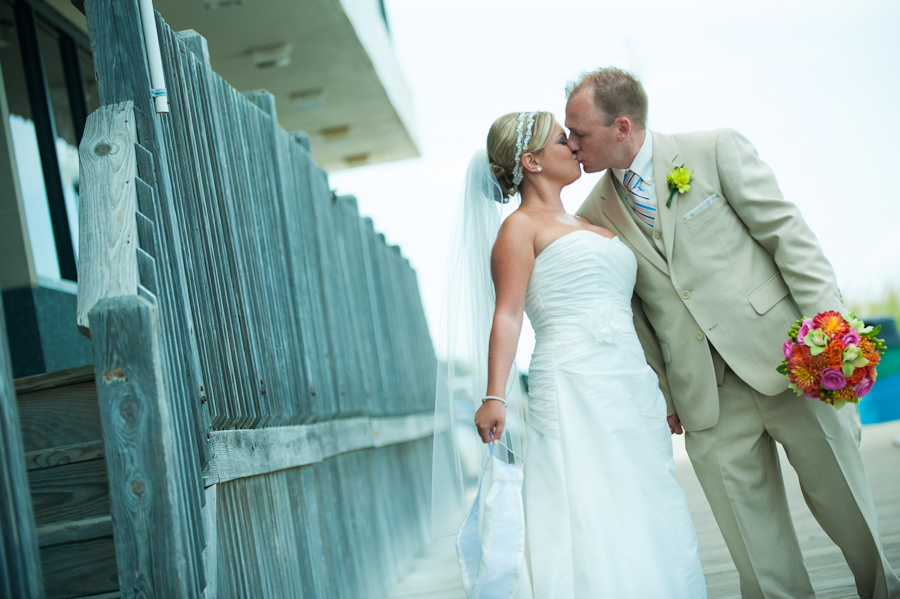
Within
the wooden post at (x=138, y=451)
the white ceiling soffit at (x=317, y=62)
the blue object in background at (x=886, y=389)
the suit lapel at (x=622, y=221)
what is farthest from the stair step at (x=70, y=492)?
the blue object in background at (x=886, y=389)

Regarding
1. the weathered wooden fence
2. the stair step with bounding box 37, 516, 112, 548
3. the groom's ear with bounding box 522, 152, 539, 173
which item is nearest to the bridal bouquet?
the groom's ear with bounding box 522, 152, 539, 173

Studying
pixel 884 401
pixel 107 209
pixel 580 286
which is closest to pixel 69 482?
pixel 107 209

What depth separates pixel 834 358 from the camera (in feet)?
8.51

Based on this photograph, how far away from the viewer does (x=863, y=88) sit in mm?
35094

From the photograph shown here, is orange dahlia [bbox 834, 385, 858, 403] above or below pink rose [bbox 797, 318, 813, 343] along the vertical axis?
below

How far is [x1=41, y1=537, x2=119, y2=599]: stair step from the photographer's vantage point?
7.65ft

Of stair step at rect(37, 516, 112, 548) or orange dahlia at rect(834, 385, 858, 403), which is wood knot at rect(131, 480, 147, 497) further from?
orange dahlia at rect(834, 385, 858, 403)

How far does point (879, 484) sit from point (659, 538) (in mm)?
4104

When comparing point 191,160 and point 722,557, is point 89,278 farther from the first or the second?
point 722,557

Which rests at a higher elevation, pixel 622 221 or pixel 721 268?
pixel 622 221

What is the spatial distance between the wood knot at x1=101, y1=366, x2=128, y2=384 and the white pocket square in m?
2.18

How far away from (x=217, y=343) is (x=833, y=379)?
2144 mm

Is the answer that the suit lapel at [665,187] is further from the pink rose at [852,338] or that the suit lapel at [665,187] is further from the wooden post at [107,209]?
the wooden post at [107,209]

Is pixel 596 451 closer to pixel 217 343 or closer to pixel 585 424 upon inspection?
pixel 585 424
